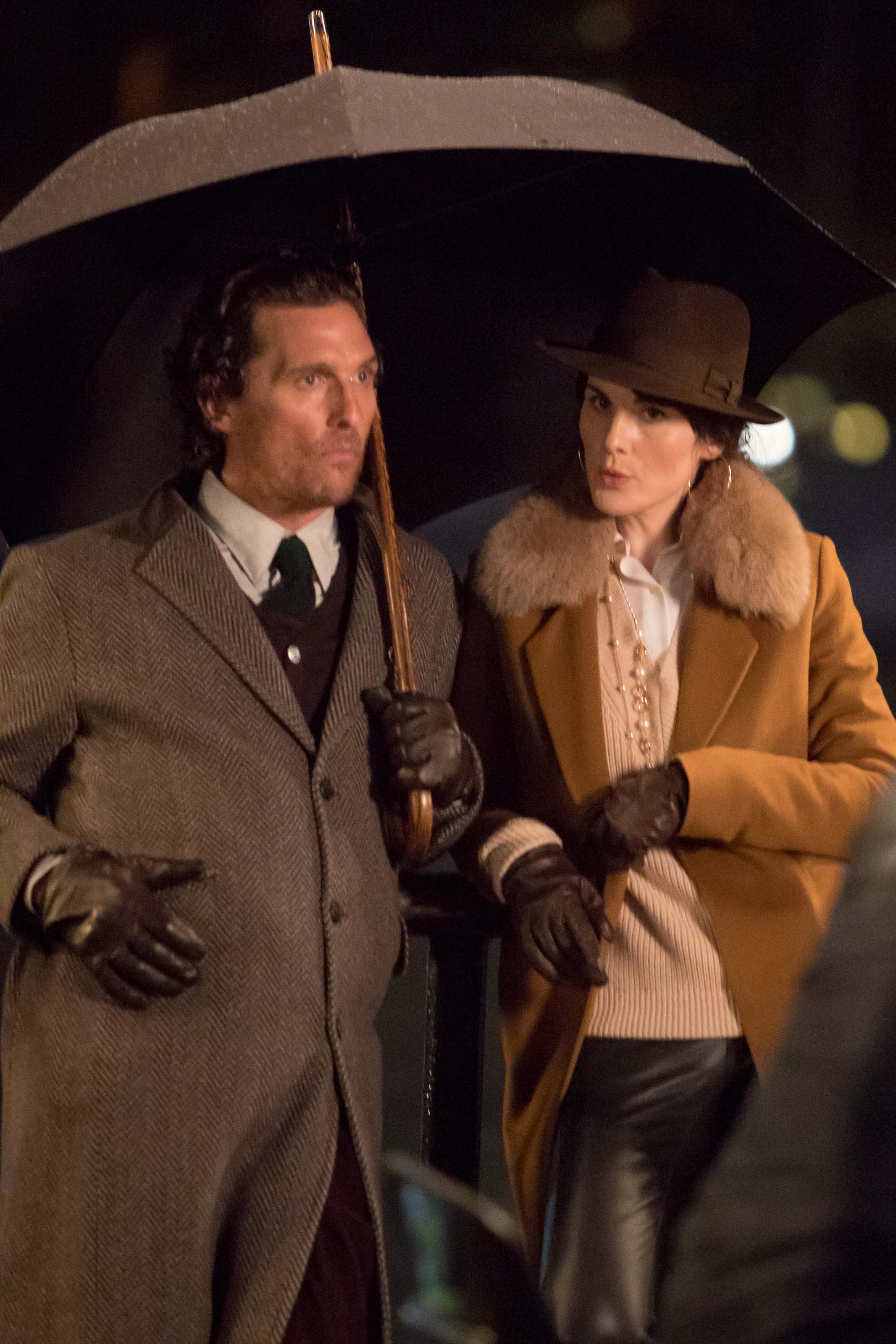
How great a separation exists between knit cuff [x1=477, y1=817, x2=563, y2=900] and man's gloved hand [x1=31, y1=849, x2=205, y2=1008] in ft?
1.56

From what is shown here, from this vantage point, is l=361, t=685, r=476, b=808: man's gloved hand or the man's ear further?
the man's ear

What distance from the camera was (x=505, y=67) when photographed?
4.22 meters

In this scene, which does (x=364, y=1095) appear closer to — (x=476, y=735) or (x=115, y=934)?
(x=115, y=934)

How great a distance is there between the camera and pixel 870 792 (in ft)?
6.88

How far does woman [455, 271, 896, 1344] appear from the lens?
6.77 ft

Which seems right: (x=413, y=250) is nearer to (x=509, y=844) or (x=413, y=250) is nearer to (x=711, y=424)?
(x=711, y=424)

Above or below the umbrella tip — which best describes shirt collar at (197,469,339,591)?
below

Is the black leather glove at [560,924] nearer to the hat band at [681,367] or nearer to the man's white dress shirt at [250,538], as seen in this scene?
the man's white dress shirt at [250,538]

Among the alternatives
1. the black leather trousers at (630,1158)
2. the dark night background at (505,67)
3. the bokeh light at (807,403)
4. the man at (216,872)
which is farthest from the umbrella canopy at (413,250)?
the bokeh light at (807,403)

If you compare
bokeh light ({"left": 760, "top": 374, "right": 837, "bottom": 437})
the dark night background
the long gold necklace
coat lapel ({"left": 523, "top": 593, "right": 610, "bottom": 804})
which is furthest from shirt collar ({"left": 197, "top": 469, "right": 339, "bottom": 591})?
bokeh light ({"left": 760, "top": 374, "right": 837, "bottom": 437})

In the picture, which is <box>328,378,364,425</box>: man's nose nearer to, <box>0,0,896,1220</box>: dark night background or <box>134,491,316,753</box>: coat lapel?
<box>134,491,316,753</box>: coat lapel

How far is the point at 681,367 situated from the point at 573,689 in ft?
1.64

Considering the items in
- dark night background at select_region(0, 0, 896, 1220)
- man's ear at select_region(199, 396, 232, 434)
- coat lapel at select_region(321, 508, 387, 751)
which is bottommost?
coat lapel at select_region(321, 508, 387, 751)

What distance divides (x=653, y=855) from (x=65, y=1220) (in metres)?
0.94
